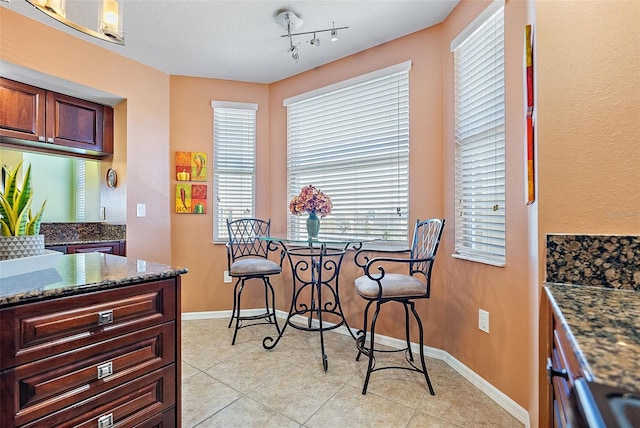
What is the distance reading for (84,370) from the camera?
971 mm

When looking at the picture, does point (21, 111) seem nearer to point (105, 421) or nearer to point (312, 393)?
point (105, 421)

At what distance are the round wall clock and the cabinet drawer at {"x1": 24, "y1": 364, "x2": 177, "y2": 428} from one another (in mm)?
2424

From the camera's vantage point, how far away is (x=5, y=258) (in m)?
1.05

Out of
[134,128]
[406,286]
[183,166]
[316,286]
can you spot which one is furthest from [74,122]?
[406,286]

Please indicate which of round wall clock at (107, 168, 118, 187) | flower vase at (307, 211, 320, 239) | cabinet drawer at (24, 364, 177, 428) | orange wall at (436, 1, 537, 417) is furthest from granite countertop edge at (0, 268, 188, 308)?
round wall clock at (107, 168, 118, 187)

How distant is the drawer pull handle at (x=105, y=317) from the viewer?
1.00 metres

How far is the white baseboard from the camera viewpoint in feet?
5.37

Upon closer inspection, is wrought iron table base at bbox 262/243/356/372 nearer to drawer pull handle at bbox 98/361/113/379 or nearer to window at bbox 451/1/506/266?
window at bbox 451/1/506/266

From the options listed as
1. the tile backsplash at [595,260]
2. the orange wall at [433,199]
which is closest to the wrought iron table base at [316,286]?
the orange wall at [433,199]

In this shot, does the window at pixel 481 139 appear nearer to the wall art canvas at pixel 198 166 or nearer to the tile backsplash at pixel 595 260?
the tile backsplash at pixel 595 260

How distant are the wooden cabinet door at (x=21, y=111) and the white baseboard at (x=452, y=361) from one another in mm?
2102

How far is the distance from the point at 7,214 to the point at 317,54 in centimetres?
249

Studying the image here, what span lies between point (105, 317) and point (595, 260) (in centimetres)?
163

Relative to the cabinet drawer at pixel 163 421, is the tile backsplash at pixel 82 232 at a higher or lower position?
higher
